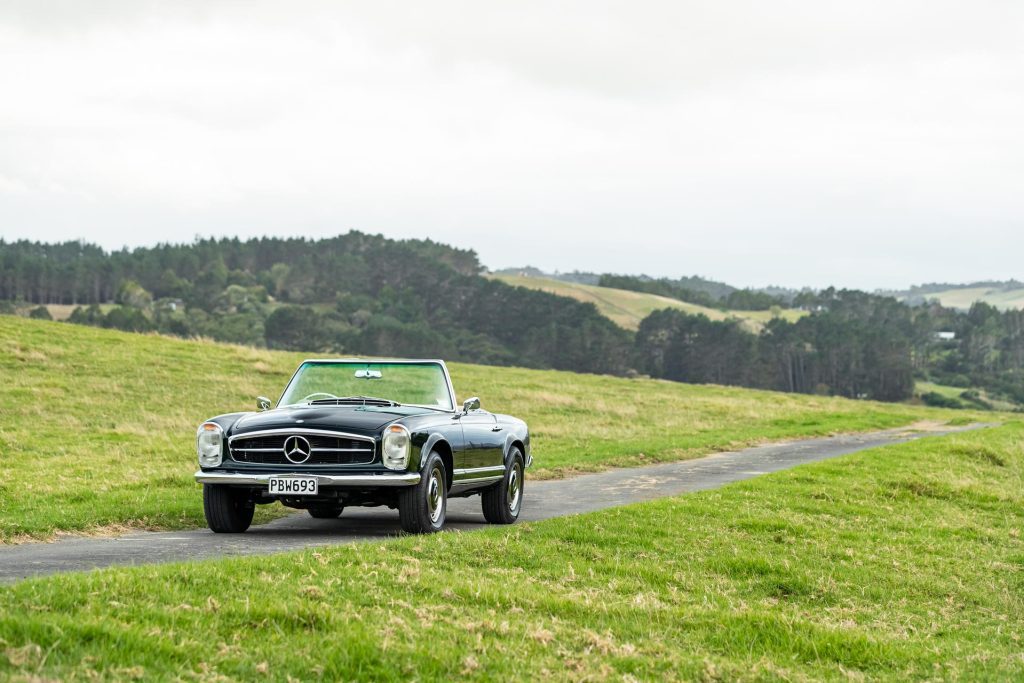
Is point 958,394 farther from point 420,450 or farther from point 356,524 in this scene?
point 420,450

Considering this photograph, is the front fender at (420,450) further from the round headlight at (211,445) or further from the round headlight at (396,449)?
the round headlight at (211,445)

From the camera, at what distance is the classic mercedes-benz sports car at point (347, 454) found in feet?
38.8

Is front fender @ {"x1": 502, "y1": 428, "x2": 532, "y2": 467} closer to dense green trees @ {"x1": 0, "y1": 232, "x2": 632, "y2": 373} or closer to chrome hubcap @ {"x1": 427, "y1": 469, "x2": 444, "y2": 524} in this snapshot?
chrome hubcap @ {"x1": 427, "y1": 469, "x2": 444, "y2": 524}

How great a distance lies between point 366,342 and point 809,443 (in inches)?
3349

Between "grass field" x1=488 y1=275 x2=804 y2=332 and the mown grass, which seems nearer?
the mown grass

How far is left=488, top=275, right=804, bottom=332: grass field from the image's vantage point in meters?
157

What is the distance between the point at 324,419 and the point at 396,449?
88 centimetres

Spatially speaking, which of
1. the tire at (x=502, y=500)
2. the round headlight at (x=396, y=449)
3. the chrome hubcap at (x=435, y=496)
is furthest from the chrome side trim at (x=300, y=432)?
the tire at (x=502, y=500)

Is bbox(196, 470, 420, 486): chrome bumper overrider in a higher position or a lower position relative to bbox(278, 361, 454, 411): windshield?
lower

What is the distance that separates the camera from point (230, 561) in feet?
28.9

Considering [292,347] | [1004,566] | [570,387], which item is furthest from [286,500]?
[292,347]

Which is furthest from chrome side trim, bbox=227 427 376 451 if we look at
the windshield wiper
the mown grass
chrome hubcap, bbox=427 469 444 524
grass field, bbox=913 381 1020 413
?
grass field, bbox=913 381 1020 413

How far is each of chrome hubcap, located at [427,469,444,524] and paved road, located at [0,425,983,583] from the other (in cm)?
50

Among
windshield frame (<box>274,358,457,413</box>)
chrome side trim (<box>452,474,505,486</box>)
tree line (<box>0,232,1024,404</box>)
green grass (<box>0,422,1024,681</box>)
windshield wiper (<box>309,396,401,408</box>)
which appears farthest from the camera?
tree line (<box>0,232,1024,404</box>)
